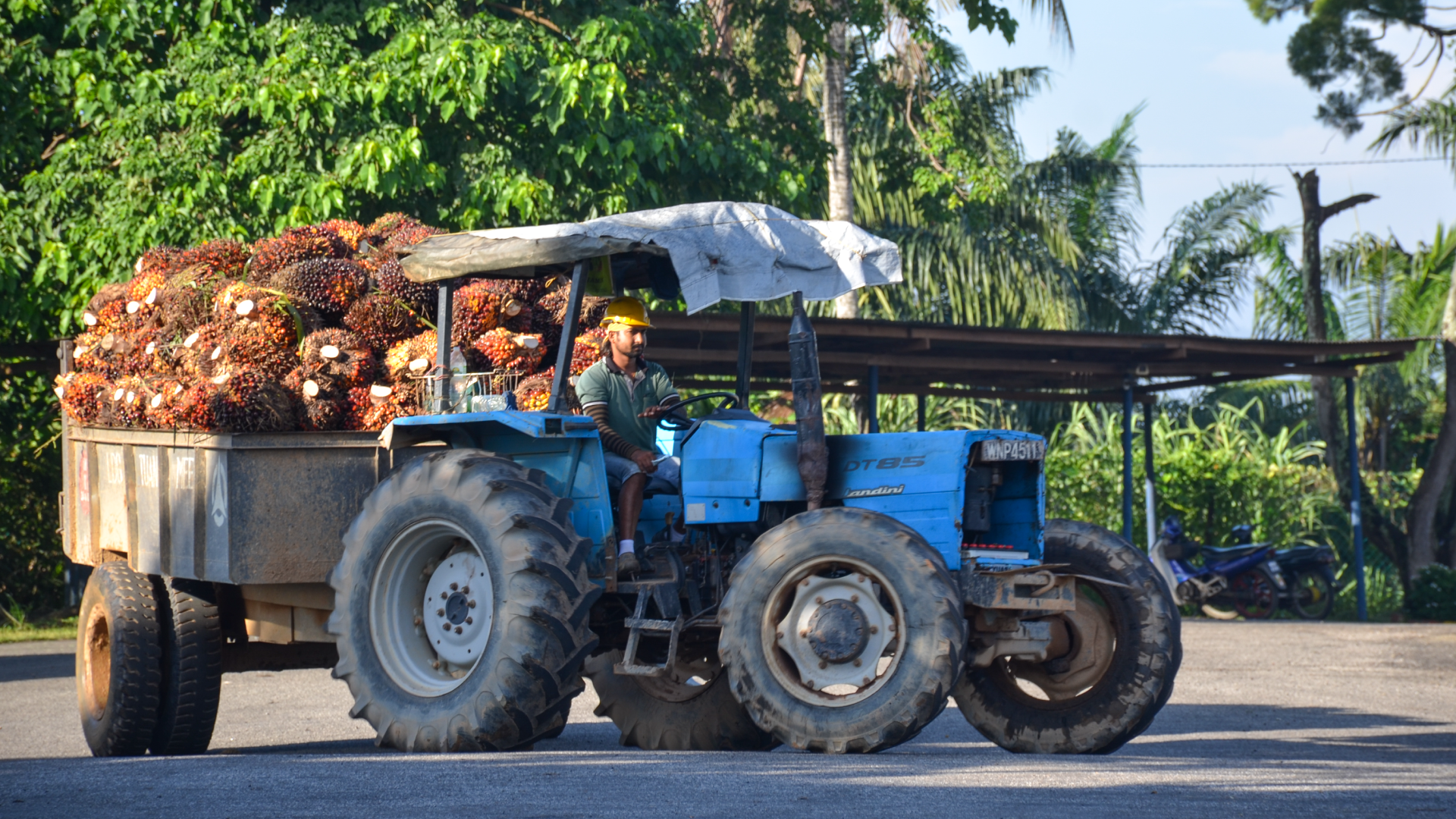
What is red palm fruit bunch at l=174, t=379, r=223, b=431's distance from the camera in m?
7.29

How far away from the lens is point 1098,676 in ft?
22.7

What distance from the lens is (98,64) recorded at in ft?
47.0

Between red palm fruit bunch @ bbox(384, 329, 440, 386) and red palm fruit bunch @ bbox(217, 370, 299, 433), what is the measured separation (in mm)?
695

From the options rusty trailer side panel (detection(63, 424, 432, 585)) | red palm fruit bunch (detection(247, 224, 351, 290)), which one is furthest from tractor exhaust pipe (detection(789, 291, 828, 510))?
red palm fruit bunch (detection(247, 224, 351, 290))

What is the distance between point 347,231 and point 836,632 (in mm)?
4568

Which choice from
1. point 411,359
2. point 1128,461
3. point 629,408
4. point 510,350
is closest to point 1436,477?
point 1128,461

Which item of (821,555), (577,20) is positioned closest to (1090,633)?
(821,555)

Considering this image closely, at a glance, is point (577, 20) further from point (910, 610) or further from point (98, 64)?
point (910, 610)

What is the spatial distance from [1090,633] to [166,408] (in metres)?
4.60

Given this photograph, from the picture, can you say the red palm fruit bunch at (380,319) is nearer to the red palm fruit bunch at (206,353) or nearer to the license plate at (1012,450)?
the red palm fruit bunch at (206,353)

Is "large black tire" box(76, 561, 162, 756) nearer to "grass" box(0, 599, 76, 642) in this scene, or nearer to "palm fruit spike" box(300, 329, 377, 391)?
"palm fruit spike" box(300, 329, 377, 391)

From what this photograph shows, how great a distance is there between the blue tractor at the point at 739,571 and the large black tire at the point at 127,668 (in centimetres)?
135

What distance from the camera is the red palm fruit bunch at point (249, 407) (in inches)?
286

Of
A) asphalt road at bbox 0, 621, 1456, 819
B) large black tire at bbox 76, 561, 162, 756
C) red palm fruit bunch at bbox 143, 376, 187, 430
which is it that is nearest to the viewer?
asphalt road at bbox 0, 621, 1456, 819
